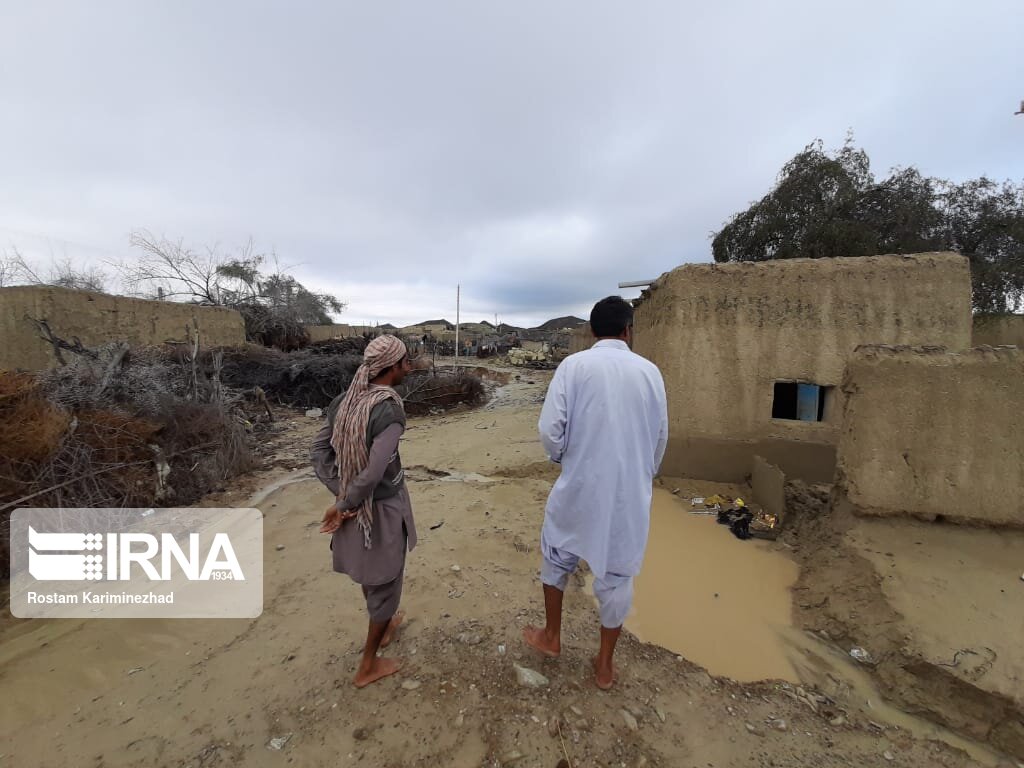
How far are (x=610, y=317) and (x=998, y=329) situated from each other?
15.5 metres

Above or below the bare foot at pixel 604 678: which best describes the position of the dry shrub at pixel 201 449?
above

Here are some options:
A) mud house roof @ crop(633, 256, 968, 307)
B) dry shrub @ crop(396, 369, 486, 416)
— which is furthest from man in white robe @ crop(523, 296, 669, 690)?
dry shrub @ crop(396, 369, 486, 416)

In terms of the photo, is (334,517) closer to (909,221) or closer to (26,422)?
(26,422)

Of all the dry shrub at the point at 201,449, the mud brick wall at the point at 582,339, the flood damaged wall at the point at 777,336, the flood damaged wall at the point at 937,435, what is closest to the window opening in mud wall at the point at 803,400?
the flood damaged wall at the point at 777,336

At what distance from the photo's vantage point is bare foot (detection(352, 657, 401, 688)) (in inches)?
72.8

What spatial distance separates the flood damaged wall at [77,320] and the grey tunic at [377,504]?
7.75m

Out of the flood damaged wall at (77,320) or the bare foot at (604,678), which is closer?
the bare foot at (604,678)

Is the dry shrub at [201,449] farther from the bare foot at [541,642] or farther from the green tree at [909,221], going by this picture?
the green tree at [909,221]

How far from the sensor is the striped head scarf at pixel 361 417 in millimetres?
1673

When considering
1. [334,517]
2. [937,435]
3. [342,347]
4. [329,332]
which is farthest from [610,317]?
[329,332]

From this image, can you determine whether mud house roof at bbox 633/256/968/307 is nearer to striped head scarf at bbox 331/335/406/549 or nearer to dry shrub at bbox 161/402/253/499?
striped head scarf at bbox 331/335/406/549

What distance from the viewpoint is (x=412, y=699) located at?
1791mm

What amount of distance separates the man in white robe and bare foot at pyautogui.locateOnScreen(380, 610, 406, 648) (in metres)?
1.10

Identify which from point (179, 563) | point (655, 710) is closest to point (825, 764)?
point (655, 710)
